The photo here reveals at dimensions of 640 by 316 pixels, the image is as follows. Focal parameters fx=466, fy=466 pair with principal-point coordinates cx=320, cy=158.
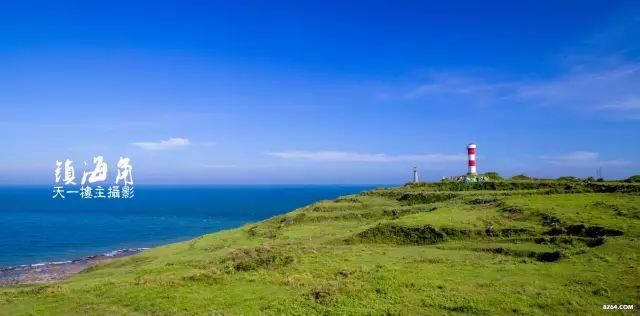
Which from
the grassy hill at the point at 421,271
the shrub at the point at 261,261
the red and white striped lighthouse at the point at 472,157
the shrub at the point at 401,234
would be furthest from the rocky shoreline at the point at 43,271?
the red and white striped lighthouse at the point at 472,157

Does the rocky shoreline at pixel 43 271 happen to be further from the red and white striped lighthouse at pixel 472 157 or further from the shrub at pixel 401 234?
the red and white striped lighthouse at pixel 472 157

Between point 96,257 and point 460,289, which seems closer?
point 460,289

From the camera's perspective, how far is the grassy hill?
21.8m

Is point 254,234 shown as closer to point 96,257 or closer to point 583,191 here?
point 96,257

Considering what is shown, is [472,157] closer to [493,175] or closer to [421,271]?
[493,175]

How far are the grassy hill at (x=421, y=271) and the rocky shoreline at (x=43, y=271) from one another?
11472 mm

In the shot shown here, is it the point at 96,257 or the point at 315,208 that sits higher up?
the point at 315,208

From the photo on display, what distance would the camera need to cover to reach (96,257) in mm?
64438

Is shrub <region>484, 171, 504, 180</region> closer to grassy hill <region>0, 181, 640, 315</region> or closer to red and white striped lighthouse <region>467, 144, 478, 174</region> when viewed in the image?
red and white striped lighthouse <region>467, 144, 478, 174</region>

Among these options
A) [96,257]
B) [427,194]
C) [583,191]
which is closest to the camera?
[583,191]

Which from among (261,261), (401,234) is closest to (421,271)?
(261,261)

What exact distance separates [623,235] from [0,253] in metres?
75.4

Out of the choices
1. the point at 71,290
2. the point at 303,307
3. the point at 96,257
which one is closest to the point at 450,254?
the point at 303,307

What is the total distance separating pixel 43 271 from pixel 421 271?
1841 inches
